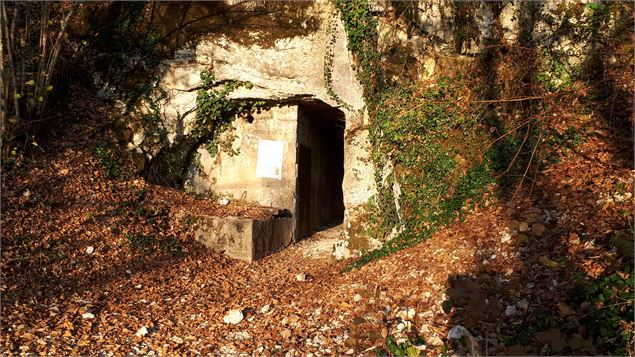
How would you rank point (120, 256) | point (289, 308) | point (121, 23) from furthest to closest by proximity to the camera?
point (121, 23) → point (120, 256) → point (289, 308)

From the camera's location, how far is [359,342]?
462 centimetres

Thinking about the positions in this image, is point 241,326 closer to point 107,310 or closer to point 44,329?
point 107,310

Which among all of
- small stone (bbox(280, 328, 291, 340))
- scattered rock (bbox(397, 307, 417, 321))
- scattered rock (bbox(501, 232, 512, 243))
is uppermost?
scattered rock (bbox(501, 232, 512, 243))

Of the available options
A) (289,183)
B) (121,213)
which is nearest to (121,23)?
(121,213)

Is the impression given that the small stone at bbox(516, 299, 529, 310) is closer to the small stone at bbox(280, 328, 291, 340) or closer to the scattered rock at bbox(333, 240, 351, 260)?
the small stone at bbox(280, 328, 291, 340)

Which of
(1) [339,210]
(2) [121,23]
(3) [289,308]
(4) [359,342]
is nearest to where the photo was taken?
(4) [359,342]

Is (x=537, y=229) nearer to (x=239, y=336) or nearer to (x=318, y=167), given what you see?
(x=239, y=336)

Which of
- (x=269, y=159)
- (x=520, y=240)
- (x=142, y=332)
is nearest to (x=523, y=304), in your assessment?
(x=520, y=240)

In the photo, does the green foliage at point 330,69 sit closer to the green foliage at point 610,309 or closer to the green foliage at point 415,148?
the green foliage at point 415,148

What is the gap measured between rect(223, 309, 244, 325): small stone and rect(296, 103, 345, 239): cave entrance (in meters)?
4.44

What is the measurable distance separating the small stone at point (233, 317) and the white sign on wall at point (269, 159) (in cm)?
433

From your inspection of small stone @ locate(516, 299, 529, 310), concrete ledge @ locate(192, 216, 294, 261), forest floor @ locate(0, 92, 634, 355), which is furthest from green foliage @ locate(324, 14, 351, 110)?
small stone @ locate(516, 299, 529, 310)

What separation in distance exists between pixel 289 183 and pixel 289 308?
427 centimetres

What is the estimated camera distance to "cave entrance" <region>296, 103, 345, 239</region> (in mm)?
10039
